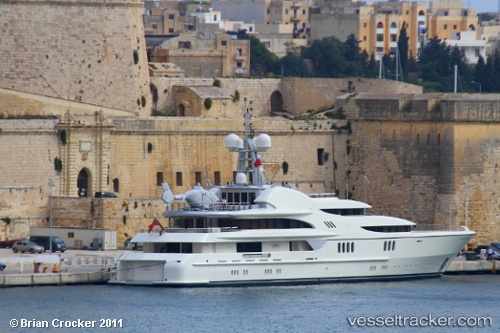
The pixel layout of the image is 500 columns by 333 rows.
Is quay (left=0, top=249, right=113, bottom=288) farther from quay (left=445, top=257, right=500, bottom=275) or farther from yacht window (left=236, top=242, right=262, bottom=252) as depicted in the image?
quay (left=445, top=257, right=500, bottom=275)

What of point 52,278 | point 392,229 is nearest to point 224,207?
point 392,229

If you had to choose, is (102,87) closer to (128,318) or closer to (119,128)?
(119,128)

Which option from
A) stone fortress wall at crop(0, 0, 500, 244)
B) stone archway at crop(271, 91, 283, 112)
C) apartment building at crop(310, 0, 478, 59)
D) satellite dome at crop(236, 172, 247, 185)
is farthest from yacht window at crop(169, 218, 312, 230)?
apartment building at crop(310, 0, 478, 59)

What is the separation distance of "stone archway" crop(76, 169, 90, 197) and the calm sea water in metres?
8.83

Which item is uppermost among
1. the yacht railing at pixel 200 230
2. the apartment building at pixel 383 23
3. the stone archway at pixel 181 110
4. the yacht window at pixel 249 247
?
the apartment building at pixel 383 23

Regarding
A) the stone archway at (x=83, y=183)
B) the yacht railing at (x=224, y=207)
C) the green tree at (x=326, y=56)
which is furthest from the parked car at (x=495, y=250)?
the green tree at (x=326, y=56)

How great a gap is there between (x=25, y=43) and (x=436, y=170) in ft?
44.2

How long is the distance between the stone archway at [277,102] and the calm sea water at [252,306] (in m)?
16.1

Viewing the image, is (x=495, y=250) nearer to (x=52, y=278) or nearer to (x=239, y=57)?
(x=52, y=278)

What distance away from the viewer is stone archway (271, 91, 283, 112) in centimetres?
7500

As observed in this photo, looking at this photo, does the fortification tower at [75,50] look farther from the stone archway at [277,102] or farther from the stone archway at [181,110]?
the stone archway at [277,102]

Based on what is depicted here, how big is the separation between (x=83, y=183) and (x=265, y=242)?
9.76 metres

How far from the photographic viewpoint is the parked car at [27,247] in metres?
61.2

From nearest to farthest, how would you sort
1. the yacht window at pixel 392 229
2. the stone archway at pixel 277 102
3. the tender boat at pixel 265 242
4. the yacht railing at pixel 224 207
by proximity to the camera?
the tender boat at pixel 265 242
the yacht railing at pixel 224 207
the yacht window at pixel 392 229
the stone archway at pixel 277 102
